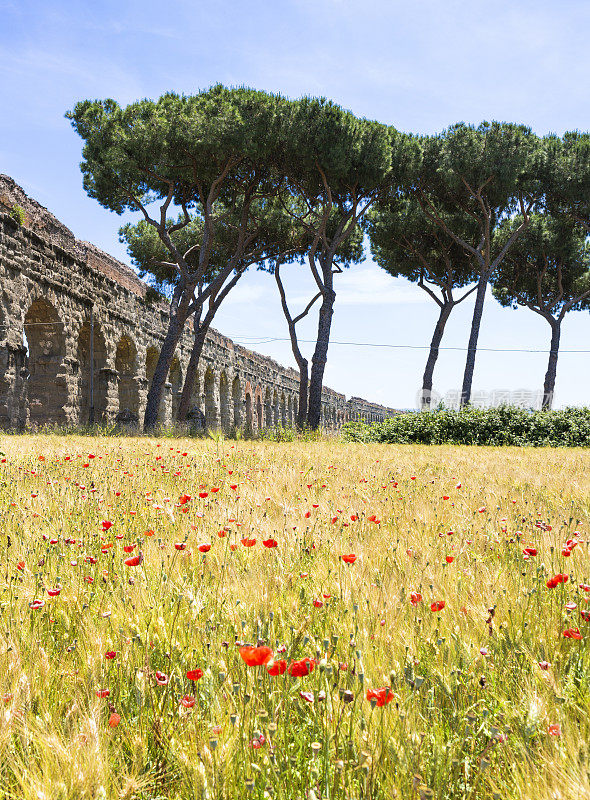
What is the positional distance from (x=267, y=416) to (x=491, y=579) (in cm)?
3715

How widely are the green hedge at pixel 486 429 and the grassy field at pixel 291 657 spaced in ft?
38.0

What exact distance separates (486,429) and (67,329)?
40.1 feet

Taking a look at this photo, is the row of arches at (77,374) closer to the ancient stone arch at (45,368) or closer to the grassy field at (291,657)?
the ancient stone arch at (45,368)

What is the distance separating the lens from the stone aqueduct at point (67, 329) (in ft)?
43.0

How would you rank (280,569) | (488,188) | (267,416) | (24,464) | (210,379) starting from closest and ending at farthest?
1. (280,569)
2. (24,464)
3. (488,188)
4. (210,379)
5. (267,416)

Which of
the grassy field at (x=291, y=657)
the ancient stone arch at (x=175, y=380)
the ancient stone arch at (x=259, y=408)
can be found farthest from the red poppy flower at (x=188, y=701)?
the ancient stone arch at (x=259, y=408)

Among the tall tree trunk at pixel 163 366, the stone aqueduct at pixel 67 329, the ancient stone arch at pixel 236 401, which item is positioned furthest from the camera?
the ancient stone arch at pixel 236 401

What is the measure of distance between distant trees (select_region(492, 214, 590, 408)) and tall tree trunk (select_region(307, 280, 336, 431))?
1165cm

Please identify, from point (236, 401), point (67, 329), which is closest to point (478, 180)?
point (67, 329)

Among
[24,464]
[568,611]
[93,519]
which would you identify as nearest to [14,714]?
[568,611]

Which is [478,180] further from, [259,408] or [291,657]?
[259,408]

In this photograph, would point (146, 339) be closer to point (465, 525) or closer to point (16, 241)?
point (16, 241)

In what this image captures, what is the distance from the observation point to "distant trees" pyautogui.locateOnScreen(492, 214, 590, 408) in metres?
24.9

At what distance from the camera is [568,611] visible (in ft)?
5.84
